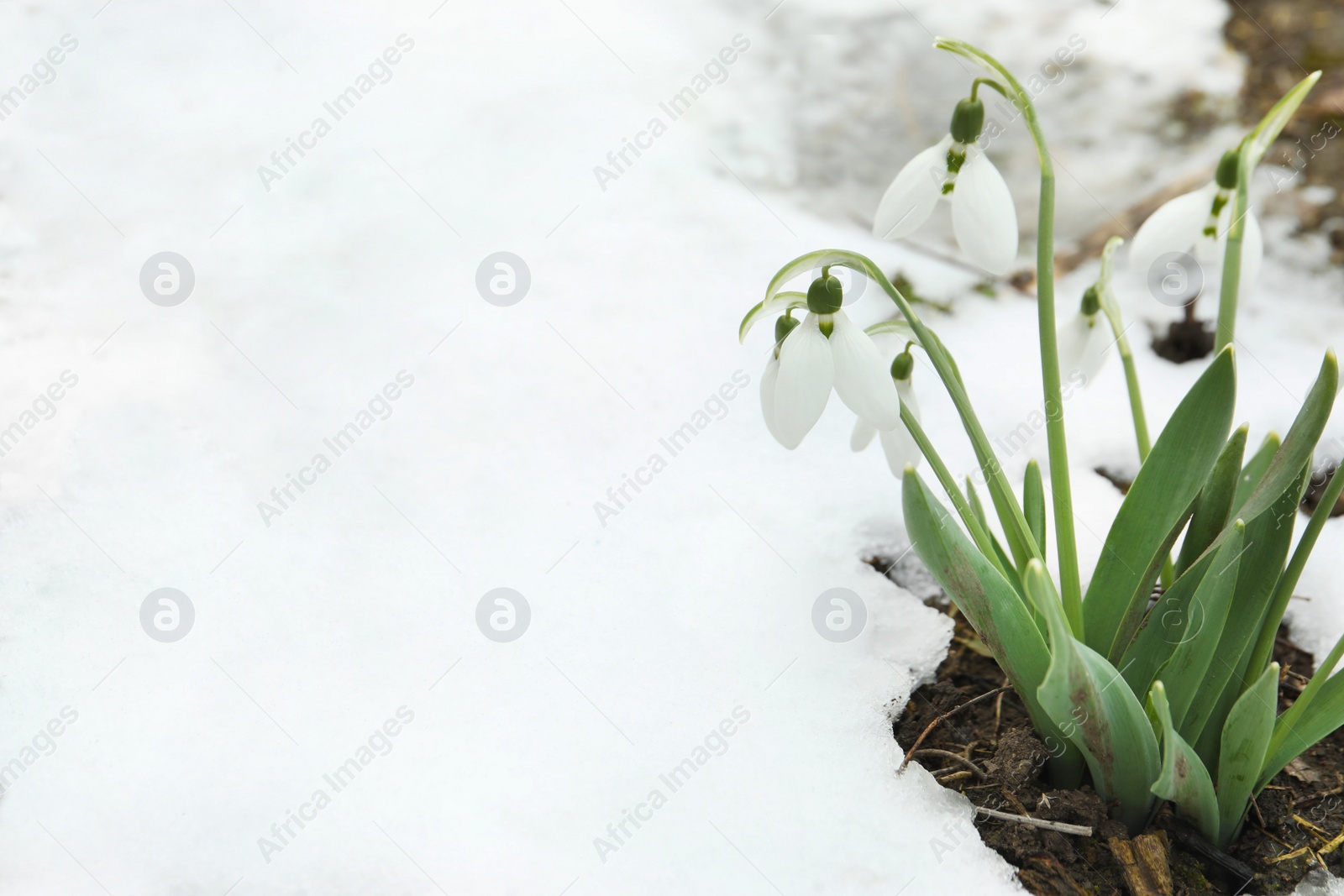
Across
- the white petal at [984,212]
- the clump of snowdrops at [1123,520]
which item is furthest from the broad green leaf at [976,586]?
the white petal at [984,212]

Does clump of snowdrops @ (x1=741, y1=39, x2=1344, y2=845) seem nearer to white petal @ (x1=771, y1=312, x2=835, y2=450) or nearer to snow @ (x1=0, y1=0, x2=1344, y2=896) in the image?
white petal @ (x1=771, y1=312, x2=835, y2=450)

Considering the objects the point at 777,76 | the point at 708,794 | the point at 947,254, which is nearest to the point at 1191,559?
the point at 708,794

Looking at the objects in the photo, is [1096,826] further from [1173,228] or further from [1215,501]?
[1173,228]

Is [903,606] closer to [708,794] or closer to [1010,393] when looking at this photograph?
[708,794]

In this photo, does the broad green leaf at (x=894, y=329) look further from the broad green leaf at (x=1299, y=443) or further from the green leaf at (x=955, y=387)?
the broad green leaf at (x=1299, y=443)

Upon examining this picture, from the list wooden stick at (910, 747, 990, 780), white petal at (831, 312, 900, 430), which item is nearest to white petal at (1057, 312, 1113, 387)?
white petal at (831, 312, 900, 430)

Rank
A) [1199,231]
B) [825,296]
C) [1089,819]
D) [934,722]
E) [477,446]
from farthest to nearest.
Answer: [477,446] → [934,722] → [1089,819] → [1199,231] → [825,296]

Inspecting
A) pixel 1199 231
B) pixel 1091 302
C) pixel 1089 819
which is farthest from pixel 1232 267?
pixel 1089 819
